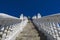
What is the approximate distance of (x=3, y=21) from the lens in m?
16.6

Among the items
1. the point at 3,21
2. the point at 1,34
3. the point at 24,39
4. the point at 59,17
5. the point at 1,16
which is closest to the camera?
the point at 1,34

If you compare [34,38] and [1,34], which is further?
[34,38]

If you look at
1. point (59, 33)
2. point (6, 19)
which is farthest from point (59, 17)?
point (59, 33)

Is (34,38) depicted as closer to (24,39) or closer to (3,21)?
(24,39)

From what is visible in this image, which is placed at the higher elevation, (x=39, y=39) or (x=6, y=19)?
(x=6, y=19)

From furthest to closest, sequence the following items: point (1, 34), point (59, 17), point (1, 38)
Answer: point (59, 17) < point (1, 34) < point (1, 38)

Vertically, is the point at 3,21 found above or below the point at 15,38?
above

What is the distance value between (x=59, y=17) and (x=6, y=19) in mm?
5553

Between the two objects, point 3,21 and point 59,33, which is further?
point 3,21

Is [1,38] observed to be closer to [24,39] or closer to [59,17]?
[24,39]

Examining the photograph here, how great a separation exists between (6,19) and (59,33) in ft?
37.3

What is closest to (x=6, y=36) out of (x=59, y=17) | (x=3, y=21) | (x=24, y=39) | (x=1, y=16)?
(x=24, y=39)

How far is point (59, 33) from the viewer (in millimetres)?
5699

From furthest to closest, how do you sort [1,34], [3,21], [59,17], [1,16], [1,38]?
[1,16]
[3,21]
[59,17]
[1,34]
[1,38]
